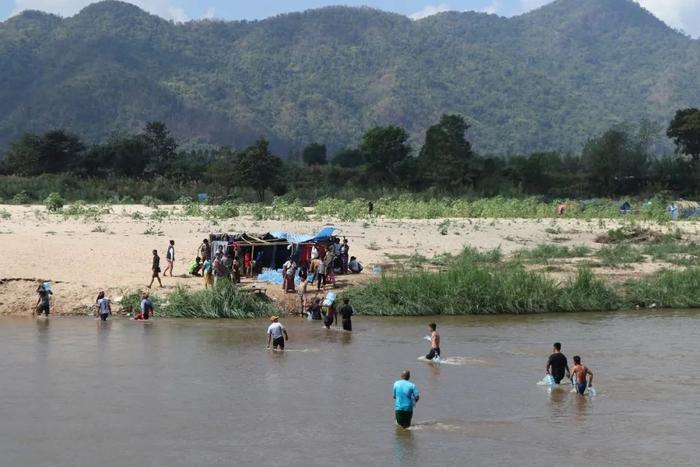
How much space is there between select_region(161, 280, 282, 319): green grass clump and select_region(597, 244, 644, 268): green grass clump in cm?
1602

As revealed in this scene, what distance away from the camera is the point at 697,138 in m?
97.2

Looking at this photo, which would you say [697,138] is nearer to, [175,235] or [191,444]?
[175,235]

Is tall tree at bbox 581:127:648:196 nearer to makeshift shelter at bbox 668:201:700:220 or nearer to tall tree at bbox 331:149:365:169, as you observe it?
makeshift shelter at bbox 668:201:700:220

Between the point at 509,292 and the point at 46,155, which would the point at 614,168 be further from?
the point at 509,292

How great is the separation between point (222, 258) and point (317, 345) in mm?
7513

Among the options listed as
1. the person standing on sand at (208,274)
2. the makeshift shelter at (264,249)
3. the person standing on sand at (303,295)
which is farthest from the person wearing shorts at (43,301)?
the person standing on sand at (303,295)

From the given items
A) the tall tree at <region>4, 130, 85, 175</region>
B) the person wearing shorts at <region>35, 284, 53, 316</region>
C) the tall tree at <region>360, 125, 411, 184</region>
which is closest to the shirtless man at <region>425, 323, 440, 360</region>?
the person wearing shorts at <region>35, 284, 53, 316</region>

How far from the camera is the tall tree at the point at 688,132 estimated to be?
96.6 m

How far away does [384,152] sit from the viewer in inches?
3775

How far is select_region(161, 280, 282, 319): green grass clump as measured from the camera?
108 ft

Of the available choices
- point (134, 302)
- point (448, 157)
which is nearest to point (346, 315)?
point (134, 302)

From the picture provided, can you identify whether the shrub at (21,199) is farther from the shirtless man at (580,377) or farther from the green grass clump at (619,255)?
the shirtless man at (580,377)

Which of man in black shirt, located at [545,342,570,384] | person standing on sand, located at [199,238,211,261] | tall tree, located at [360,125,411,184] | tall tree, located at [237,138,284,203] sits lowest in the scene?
man in black shirt, located at [545,342,570,384]

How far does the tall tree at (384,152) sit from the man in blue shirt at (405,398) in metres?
76.0
